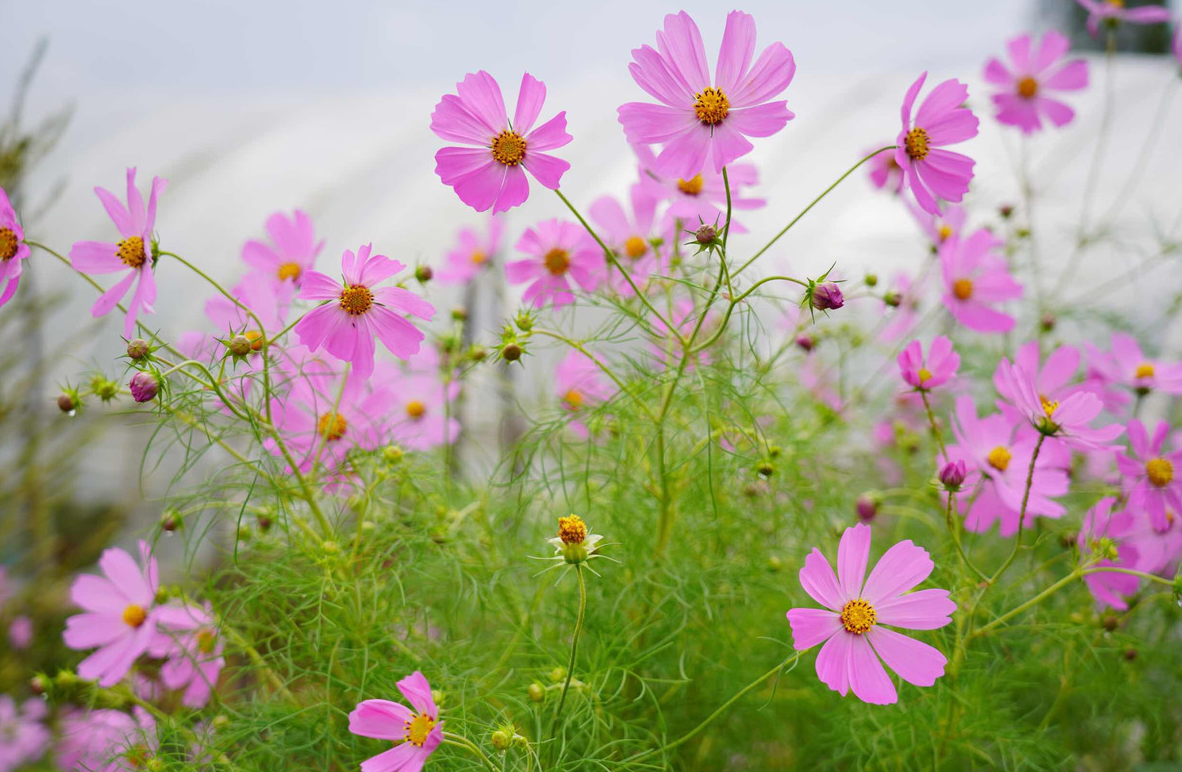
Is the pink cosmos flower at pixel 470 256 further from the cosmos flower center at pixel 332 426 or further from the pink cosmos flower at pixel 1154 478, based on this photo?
the pink cosmos flower at pixel 1154 478

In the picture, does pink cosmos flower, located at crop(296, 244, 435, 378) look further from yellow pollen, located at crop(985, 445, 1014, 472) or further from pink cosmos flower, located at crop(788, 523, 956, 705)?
yellow pollen, located at crop(985, 445, 1014, 472)

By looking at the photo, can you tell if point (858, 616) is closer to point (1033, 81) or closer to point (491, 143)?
point (491, 143)

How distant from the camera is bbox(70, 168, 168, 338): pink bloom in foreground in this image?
41 centimetres

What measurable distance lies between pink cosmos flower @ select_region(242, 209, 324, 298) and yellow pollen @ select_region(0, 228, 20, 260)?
0.16 meters

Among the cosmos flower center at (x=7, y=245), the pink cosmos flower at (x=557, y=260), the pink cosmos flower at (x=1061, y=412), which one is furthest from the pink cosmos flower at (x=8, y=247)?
the pink cosmos flower at (x=1061, y=412)

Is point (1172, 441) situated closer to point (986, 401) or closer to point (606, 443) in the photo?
point (986, 401)

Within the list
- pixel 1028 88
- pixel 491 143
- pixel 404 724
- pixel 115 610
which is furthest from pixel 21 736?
pixel 1028 88

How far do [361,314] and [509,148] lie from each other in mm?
102

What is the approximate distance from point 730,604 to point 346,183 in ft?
7.32

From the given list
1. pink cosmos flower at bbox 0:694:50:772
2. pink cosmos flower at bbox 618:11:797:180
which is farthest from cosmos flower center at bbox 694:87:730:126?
pink cosmos flower at bbox 0:694:50:772

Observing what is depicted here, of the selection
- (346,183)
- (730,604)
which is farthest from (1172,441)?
(346,183)

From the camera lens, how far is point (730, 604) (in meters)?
0.57

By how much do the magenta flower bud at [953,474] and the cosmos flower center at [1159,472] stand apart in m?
0.18

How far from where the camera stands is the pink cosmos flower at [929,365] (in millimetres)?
463
